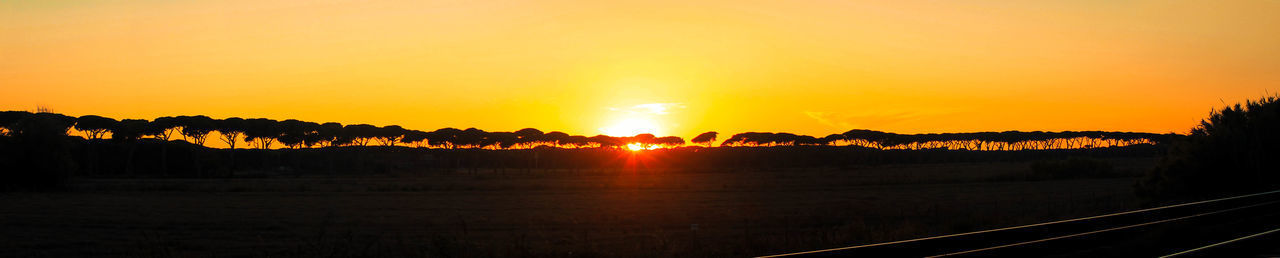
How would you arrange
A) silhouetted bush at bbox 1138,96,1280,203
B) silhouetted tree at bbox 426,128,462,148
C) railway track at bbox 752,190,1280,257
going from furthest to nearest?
silhouetted tree at bbox 426,128,462,148 → silhouetted bush at bbox 1138,96,1280,203 → railway track at bbox 752,190,1280,257

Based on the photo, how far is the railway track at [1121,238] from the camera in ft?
25.7

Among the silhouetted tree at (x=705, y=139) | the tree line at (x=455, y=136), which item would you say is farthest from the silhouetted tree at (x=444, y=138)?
the silhouetted tree at (x=705, y=139)

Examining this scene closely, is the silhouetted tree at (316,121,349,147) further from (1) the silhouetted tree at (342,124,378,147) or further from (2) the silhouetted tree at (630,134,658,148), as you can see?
(2) the silhouetted tree at (630,134,658,148)

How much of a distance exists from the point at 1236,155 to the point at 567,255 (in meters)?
17.7

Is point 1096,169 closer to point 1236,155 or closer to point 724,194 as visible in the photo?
point 724,194

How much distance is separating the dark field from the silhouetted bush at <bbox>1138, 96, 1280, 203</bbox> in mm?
1201

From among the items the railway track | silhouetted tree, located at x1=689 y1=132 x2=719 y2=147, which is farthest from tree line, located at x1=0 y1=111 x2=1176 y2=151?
the railway track

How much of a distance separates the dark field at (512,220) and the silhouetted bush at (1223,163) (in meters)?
1.20

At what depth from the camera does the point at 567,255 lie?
1243cm

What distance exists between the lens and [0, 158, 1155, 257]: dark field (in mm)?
14336

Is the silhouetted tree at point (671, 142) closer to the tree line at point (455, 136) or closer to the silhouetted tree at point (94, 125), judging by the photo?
the tree line at point (455, 136)

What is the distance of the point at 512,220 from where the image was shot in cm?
2477

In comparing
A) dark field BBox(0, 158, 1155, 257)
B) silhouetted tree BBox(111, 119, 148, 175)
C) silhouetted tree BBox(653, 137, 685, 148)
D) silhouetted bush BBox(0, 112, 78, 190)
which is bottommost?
dark field BBox(0, 158, 1155, 257)

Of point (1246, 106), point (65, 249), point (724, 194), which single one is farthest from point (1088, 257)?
point (724, 194)
